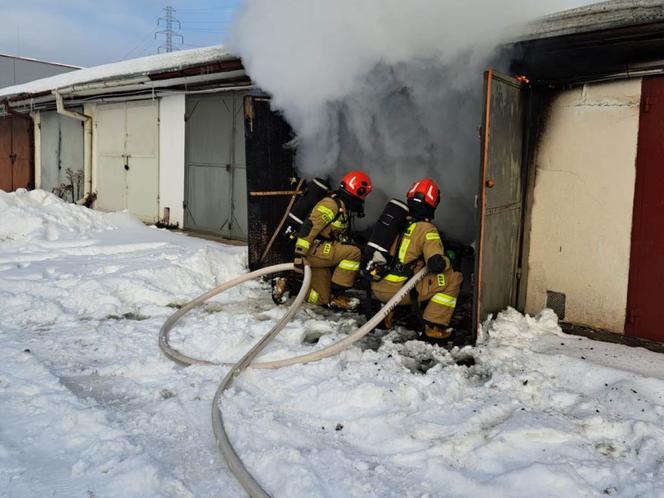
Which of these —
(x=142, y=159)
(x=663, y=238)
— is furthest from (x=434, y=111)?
(x=142, y=159)

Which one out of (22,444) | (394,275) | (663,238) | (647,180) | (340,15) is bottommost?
(22,444)

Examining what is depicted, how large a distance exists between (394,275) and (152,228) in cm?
686

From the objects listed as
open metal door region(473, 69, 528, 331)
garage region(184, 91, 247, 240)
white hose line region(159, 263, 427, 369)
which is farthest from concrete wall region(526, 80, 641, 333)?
garage region(184, 91, 247, 240)

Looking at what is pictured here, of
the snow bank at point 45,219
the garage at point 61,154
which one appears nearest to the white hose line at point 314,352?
the snow bank at point 45,219

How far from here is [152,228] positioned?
10.7 metres

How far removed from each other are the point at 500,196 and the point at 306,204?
2.14 metres

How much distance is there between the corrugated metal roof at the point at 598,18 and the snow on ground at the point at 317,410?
2.58 metres

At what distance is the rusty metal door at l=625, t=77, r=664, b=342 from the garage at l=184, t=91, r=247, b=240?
6.11 m

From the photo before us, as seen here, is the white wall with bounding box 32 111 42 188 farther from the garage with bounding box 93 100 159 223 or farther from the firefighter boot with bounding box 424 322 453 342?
the firefighter boot with bounding box 424 322 453 342

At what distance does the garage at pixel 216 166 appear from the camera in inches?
380

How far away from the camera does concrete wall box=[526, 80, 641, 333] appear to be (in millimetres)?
5102

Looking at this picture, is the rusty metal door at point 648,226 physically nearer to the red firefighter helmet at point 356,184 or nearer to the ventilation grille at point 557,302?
the ventilation grille at point 557,302

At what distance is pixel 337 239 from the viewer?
620 centimetres

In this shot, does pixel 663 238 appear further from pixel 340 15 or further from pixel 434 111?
pixel 340 15
